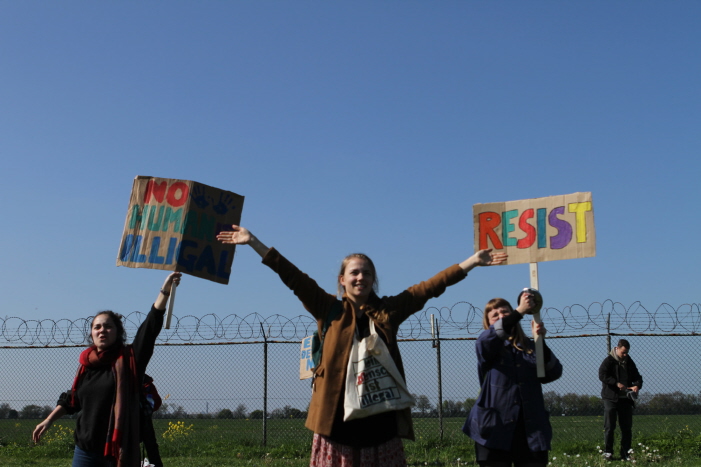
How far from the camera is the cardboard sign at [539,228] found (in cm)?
527

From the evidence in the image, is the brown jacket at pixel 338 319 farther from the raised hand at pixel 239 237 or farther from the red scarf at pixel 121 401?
the red scarf at pixel 121 401

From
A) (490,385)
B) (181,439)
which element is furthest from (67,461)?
(490,385)

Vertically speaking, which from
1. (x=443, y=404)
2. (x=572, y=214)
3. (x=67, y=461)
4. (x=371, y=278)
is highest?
(x=572, y=214)

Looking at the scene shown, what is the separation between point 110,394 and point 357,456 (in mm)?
1913

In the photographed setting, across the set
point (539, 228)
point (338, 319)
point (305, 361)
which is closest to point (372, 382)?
point (338, 319)

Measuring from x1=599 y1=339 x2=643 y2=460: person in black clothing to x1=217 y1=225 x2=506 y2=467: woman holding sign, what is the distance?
6.59 m

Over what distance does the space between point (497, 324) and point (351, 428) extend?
3.83 ft

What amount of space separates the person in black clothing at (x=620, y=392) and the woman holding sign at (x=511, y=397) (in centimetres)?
601

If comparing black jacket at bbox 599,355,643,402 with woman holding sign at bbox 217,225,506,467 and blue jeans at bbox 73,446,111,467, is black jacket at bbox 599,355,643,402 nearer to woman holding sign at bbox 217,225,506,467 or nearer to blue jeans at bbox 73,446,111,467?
woman holding sign at bbox 217,225,506,467

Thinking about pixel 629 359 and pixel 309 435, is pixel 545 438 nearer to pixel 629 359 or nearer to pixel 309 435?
pixel 629 359

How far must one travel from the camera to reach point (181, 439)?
11711mm

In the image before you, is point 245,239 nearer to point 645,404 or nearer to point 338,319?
point 338,319

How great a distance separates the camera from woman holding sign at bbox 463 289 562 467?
4.24 m

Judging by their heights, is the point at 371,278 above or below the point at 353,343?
above
